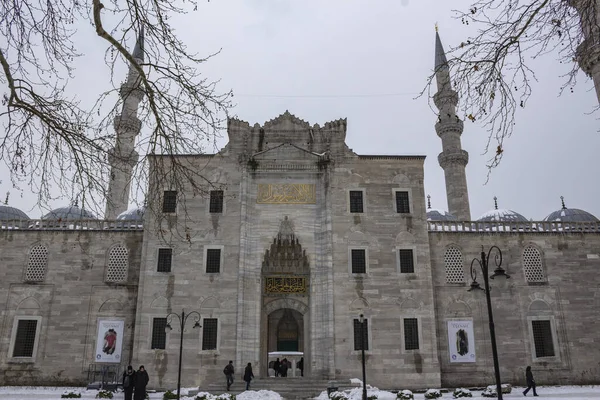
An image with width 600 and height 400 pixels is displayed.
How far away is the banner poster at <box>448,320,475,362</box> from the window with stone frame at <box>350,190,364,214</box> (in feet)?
21.6

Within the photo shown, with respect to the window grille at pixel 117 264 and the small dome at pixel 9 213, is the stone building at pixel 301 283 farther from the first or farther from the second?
the small dome at pixel 9 213

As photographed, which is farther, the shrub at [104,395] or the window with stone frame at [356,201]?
the window with stone frame at [356,201]

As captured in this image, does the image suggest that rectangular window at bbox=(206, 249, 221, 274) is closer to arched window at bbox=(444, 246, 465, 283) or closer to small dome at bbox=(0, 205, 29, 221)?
arched window at bbox=(444, 246, 465, 283)

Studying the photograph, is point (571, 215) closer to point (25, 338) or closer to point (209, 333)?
point (209, 333)

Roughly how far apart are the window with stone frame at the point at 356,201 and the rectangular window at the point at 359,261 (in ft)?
6.21

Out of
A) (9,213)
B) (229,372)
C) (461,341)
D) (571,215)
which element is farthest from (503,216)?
(9,213)

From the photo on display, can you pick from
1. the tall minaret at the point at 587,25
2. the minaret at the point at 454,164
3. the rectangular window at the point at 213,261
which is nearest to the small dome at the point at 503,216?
the minaret at the point at 454,164

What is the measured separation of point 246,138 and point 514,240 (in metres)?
13.8

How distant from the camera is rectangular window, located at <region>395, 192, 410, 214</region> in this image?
78.5 ft

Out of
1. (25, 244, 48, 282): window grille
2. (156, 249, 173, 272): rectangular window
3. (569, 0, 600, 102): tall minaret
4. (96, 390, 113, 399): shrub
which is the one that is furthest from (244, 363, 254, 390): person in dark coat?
(569, 0, 600, 102): tall minaret

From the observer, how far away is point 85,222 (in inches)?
989

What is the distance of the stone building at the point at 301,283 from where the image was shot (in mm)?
21891

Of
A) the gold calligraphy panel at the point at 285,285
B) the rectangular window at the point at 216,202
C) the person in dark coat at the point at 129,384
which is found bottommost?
the person in dark coat at the point at 129,384

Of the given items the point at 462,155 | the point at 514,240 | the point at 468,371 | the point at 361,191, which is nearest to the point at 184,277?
the point at 361,191
